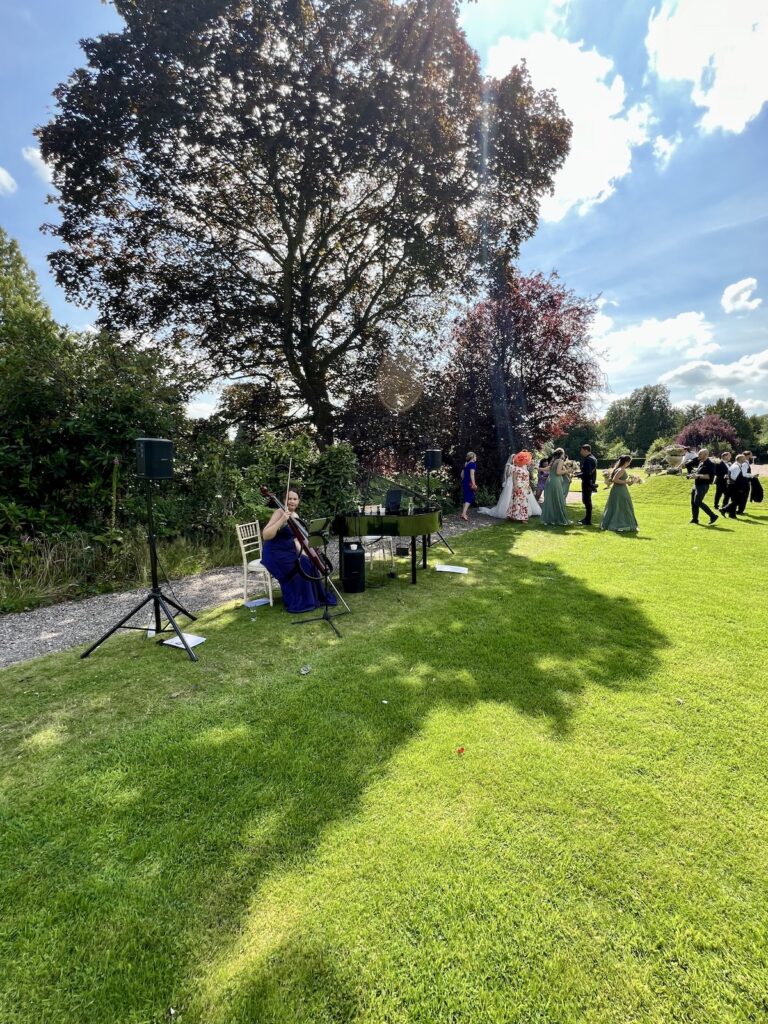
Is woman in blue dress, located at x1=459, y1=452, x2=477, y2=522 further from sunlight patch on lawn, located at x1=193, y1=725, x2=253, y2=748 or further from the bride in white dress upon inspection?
sunlight patch on lawn, located at x1=193, y1=725, x2=253, y2=748

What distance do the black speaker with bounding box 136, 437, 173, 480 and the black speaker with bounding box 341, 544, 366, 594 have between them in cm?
264

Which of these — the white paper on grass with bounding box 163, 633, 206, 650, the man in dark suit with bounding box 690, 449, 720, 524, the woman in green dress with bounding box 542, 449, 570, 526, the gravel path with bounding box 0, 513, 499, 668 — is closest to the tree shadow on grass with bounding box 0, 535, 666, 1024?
the white paper on grass with bounding box 163, 633, 206, 650

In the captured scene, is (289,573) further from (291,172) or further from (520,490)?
(291,172)

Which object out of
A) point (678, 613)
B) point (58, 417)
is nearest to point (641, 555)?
point (678, 613)

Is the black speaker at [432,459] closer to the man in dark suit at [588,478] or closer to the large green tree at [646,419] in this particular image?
the man in dark suit at [588,478]

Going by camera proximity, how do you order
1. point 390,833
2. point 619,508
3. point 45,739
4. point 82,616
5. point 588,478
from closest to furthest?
point 390,833 → point 45,739 → point 82,616 → point 619,508 → point 588,478

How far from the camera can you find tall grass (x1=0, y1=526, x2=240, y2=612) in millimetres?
5426

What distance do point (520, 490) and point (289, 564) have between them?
787 centimetres

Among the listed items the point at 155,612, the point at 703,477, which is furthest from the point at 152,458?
the point at 703,477

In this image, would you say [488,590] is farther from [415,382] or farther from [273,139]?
[273,139]

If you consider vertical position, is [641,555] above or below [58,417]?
below

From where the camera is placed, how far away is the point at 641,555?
742cm

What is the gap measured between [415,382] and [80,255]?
349 inches

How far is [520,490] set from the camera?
37.2 ft
